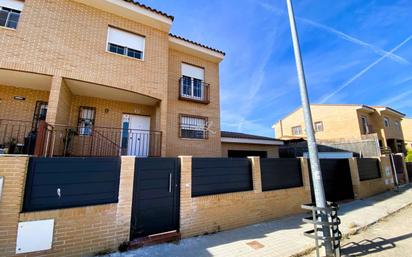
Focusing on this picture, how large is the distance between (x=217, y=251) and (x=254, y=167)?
3117 mm

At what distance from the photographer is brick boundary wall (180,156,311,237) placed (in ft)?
17.7

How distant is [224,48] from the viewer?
1160 cm

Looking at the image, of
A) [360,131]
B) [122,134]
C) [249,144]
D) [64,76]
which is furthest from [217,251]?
[360,131]

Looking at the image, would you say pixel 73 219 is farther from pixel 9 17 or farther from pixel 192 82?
pixel 192 82

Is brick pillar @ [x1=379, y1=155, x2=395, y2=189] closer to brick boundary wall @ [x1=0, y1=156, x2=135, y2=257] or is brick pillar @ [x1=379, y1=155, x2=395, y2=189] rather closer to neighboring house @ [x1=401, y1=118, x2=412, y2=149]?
brick boundary wall @ [x1=0, y1=156, x2=135, y2=257]

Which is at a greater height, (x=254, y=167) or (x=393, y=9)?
(x=393, y=9)

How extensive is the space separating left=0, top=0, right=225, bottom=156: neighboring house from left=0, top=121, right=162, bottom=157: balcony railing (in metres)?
0.04

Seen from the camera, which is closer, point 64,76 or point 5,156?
point 5,156

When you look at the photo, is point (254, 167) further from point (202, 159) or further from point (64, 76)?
point (64, 76)

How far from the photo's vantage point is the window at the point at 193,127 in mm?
9988

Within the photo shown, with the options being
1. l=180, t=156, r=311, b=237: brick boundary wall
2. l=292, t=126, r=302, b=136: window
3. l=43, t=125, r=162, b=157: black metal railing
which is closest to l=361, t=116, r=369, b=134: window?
l=292, t=126, r=302, b=136: window

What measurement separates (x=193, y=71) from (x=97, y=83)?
525cm

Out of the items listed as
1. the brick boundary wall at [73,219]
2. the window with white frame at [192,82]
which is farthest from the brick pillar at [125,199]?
the window with white frame at [192,82]

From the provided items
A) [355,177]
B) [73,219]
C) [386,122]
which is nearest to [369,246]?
[355,177]
